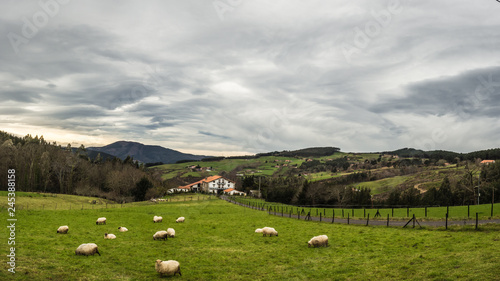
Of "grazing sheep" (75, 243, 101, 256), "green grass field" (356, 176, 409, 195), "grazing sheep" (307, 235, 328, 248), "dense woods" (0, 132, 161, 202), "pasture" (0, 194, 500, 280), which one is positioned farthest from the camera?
"green grass field" (356, 176, 409, 195)

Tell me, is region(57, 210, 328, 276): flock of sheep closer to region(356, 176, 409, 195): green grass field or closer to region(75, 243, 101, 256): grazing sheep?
region(75, 243, 101, 256): grazing sheep

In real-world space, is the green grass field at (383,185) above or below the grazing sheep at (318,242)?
below

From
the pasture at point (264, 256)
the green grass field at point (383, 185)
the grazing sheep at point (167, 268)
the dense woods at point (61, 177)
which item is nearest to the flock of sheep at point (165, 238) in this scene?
the grazing sheep at point (167, 268)

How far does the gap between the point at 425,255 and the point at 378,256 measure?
8.31ft

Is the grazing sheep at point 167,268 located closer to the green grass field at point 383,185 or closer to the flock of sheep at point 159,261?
the flock of sheep at point 159,261

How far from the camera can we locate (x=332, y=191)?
3250 inches

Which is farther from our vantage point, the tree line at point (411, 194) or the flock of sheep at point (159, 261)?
the tree line at point (411, 194)

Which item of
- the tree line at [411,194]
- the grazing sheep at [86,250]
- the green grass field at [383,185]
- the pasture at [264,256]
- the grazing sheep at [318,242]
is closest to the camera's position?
the pasture at [264,256]

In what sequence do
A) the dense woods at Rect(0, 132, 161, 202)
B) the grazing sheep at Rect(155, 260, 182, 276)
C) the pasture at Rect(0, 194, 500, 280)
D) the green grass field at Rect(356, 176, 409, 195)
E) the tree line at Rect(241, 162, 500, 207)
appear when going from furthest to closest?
the green grass field at Rect(356, 176, 409, 195) < the dense woods at Rect(0, 132, 161, 202) < the tree line at Rect(241, 162, 500, 207) < the grazing sheep at Rect(155, 260, 182, 276) < the pasture at Rect(0, 194, 500, 280)

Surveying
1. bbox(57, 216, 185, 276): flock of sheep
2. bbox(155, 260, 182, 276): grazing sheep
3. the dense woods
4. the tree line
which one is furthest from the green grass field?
bbox(155, 260, 182, 276): grazing sheep

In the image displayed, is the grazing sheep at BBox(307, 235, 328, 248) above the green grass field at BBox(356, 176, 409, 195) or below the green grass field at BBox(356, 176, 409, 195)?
above

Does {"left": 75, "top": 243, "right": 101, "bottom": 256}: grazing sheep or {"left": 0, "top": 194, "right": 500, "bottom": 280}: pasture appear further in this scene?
{"left": 75, "top": 243, "right": 101, "bottom": 256}: grazing sheep

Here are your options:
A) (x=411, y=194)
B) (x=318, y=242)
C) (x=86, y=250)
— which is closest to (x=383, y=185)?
(x=411, y=194)

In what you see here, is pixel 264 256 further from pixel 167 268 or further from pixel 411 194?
pixel 411 194
